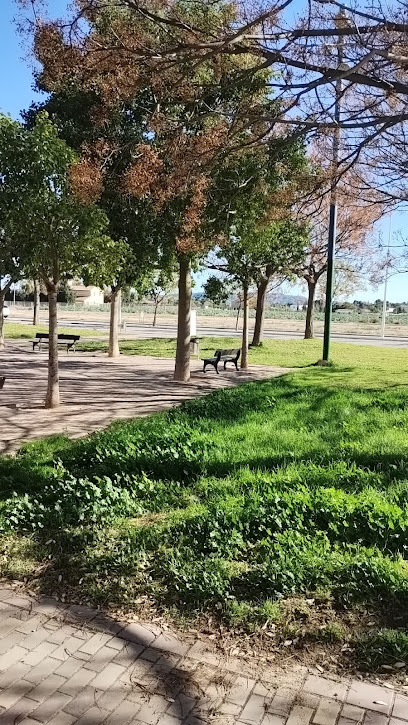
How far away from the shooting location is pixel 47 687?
103 inches

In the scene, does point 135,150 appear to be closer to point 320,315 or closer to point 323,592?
point 323,592

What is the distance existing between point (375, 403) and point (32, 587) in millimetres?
6665

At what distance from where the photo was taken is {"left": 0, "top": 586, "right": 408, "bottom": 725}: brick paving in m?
2.42

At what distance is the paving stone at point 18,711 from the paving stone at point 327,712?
46.1 inches

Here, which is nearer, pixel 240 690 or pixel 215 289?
pixel 240 690

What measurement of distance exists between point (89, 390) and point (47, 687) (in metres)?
10.7

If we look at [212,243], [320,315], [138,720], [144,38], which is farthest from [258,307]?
[320,315]

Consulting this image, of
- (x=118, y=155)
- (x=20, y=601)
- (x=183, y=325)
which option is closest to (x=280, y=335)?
(x=183, y=325)

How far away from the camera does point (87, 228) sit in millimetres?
9812

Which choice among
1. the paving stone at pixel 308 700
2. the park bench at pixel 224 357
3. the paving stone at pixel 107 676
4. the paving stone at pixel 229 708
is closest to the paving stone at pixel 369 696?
the paving stone at pixel 308 700

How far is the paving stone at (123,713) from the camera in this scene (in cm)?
240

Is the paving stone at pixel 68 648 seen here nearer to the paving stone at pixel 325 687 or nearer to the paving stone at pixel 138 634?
the paving stone at pixel 138 634

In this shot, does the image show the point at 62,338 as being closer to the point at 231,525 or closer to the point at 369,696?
the point at 231,525

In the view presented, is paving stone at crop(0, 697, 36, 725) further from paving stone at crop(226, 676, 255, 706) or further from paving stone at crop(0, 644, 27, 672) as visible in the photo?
paving stone at crop(226, 676, 255, 706)
